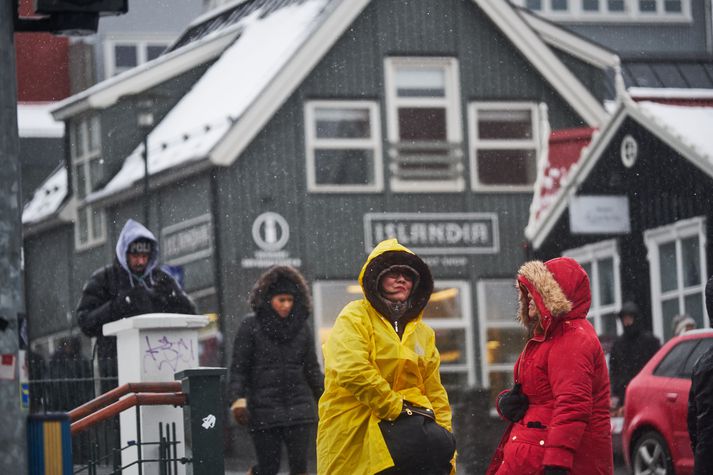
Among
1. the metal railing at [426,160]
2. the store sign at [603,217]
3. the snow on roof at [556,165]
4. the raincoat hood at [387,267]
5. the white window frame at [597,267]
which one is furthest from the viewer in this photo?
the metal railing at [426,160]

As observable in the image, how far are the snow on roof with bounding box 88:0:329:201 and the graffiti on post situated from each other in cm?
1841

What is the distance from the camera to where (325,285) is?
3102 cm

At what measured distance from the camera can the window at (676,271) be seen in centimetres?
2497

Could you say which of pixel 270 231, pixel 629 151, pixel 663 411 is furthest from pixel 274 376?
pixel 270 231

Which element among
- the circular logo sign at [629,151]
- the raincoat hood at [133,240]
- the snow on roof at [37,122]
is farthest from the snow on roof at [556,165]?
the raincoat hood at [133,240]

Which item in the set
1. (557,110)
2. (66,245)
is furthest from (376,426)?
(66,245)

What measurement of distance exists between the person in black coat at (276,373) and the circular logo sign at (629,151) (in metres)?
14.2

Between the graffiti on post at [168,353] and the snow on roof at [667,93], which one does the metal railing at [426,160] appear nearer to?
the snow on roof at [667,93]

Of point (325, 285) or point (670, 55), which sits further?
point (670, 55)

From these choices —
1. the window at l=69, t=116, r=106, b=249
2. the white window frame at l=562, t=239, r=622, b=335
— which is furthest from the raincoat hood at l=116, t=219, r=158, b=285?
the window at l=69, t=116, r=106, b=249

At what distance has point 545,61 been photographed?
32594 millimetres

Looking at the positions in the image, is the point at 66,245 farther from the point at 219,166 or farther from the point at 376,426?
the point at 376,426

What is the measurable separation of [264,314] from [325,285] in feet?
59.8

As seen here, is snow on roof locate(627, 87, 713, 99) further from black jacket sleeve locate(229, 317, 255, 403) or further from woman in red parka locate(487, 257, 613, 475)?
woman in red parka locate(487, 257, 613, 475)
